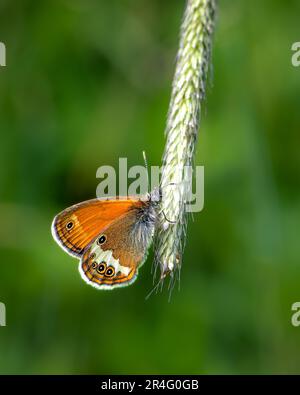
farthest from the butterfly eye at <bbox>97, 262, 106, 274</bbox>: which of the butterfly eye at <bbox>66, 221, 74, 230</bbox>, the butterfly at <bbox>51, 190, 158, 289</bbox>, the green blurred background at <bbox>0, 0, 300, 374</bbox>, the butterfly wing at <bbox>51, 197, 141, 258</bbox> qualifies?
the green blurred background at <bbox>0, 0, 300, 374</bbox>

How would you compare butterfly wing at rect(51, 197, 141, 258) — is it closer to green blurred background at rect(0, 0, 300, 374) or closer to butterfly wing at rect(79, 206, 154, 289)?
butterfly wing at rect(79, 206, 154, 289)

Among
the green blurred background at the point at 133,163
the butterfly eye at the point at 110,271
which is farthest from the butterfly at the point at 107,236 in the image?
the green blurred background at the point at 133,163

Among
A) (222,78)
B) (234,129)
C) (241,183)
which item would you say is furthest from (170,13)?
(241,183)

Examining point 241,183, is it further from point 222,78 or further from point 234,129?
point 222,78

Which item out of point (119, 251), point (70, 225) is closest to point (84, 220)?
point (70, 225)

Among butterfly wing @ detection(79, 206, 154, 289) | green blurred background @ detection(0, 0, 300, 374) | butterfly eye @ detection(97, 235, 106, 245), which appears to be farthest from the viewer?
green blurred background @ detection(0, 0, 300, 374)

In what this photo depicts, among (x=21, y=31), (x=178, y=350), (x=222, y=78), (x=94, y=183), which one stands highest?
(x=21, y=31)

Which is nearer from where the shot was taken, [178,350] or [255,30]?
[255,30]

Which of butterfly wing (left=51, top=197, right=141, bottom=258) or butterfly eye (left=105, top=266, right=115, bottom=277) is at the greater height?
butterfly wing (left=51, top=197, right=141, bottom=258)

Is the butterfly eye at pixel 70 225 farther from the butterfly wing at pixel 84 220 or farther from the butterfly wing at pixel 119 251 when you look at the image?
the butterfly wing at pixel 119 251
